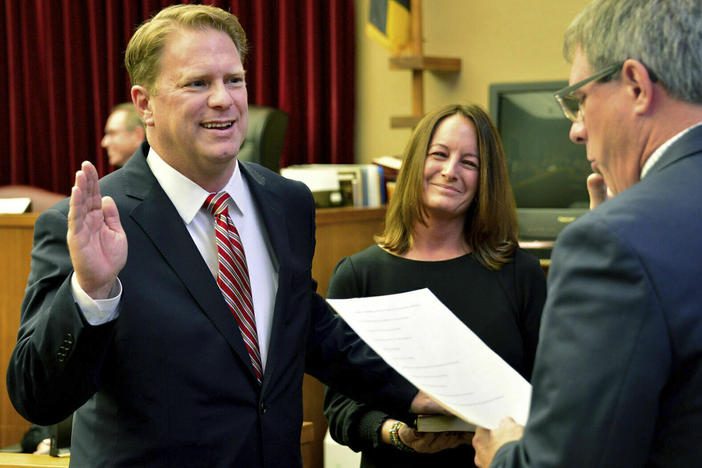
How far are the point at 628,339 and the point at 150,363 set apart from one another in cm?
81

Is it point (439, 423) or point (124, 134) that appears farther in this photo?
point (124, 134)

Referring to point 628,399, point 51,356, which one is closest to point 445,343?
point 628,399

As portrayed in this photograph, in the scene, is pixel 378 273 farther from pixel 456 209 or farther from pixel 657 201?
pixel 657 201

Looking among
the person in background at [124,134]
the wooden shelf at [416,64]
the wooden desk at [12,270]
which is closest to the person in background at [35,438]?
the wooden desk at [12,270]

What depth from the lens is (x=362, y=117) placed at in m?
5.48

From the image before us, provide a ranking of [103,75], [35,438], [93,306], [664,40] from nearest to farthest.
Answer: [664,40]
[93,306]
[35,438]
[103,75]

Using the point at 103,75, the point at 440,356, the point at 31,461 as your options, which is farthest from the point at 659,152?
the point at 103,75

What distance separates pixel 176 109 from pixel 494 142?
934mm

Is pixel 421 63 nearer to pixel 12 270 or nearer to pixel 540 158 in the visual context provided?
pixel 540 158

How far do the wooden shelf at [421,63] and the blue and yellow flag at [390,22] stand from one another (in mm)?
85

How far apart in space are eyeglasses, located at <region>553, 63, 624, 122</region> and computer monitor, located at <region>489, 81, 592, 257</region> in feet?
7.99

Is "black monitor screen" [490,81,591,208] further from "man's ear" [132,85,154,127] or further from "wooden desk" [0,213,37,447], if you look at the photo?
"man's ear" [132,85,154,127]

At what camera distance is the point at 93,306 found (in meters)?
1.29

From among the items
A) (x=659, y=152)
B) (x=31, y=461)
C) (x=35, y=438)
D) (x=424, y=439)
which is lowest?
(x=35, y=438)
